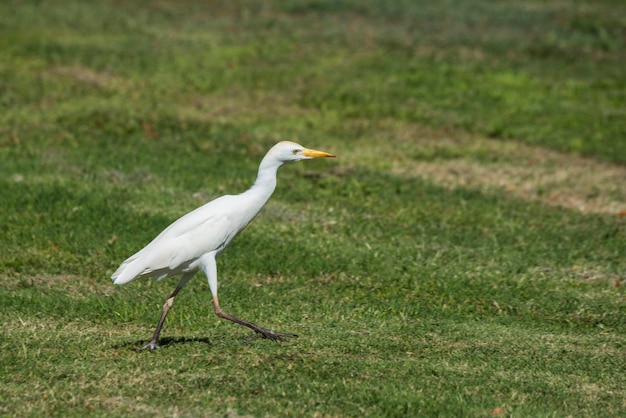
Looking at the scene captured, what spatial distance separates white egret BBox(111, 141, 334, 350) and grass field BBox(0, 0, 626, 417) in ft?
1.69

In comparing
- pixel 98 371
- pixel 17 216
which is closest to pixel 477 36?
pixel 17 216

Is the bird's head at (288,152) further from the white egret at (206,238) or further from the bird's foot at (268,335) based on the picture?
the bird's foot at (268,335)

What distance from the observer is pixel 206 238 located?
692cm

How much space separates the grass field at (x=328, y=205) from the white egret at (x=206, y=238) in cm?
52

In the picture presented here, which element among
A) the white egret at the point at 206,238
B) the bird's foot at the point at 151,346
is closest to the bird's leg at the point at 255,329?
the white egret at the point at 206,238

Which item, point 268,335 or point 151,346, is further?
point 268,335

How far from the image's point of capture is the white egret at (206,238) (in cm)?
688

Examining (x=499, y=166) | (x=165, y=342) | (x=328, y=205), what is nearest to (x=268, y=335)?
(x=165, y=342)

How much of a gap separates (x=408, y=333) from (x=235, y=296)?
1.63 m

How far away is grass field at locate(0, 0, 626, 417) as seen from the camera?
6.54 m

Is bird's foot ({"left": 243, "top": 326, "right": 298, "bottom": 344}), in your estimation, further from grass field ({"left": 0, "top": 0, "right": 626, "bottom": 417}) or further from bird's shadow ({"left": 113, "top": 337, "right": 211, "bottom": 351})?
bird's shadow ({"left": 113, "top": 337, "right": 211, "bottom": 351})

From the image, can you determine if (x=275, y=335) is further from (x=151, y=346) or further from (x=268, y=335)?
(x=151, y=346)

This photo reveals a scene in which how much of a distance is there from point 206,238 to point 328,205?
15.0ft

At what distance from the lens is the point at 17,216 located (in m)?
10.4
